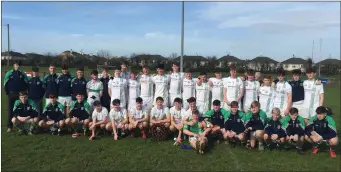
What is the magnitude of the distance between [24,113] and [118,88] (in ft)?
7.76

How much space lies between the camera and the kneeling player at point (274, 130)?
7.05 meters

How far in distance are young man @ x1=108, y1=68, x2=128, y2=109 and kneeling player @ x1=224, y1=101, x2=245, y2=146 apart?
270 cm

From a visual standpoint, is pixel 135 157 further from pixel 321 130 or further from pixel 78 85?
pixel 321 130

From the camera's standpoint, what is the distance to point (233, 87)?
A: 308 inches

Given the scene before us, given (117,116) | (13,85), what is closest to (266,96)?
(117,116)

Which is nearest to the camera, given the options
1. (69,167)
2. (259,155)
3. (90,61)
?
(69,167)

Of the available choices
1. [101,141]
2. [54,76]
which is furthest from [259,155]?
[54,76]

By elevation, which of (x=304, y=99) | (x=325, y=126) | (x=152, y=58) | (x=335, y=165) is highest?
(x=152, y=58)

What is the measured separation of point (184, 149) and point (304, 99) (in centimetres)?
316

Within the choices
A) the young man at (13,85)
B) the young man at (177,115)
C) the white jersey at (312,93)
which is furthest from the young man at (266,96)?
the young man at (13,85)

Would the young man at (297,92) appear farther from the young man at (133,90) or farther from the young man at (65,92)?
the young man at (65,92)

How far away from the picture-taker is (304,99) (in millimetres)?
7852

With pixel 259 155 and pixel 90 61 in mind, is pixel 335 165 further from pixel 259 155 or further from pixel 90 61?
pixel 90 61

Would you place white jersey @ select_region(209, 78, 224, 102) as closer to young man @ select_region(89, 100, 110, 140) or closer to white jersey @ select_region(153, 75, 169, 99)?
white jersey @ select_region(153, 75, 169, 99)
